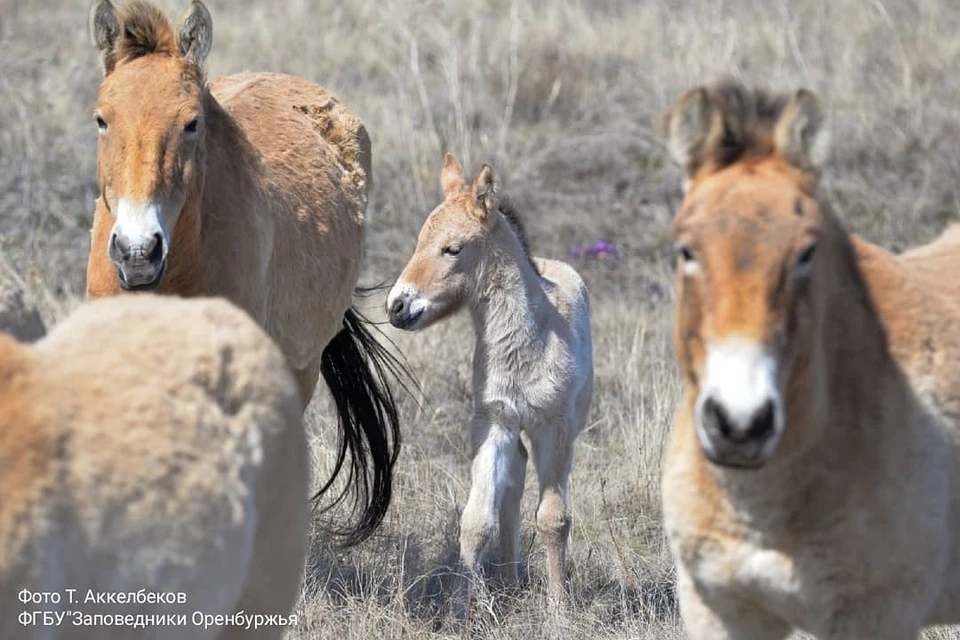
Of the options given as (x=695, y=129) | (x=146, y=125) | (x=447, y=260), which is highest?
(x=695, y=129)

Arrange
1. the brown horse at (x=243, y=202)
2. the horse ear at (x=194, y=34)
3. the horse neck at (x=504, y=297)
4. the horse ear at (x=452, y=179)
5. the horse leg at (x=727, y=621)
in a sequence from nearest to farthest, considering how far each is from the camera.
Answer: the horse leg at (x=727, y=621) < the brown horse at (x=243, y=202) < the horse ear at (x=194, y=34) < the horse neck at (x=504, y=297) < the horse ear at (x=452, y=179)

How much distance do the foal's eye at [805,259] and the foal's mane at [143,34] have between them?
2.92 metres

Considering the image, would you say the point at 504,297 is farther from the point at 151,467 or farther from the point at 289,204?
the point at 151,467

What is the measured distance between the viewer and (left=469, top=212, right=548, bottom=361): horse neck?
628 cm

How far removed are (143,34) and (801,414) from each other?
306cm

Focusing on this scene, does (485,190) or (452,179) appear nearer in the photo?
(485,190)

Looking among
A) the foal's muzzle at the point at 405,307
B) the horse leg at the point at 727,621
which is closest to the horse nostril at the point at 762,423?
the horse leg at the point at 727,621

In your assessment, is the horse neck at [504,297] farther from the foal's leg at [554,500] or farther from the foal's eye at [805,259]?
the foal's eye at [805,259]

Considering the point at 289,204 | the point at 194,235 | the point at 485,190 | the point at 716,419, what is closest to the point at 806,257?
the point at 716,419

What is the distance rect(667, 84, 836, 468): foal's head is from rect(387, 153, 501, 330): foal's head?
3.04 m

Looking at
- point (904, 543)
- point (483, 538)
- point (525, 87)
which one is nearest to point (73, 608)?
point (904, 543)

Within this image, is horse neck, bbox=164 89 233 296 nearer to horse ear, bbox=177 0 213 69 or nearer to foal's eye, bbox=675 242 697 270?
horse ear, bbox=177 0 213 69

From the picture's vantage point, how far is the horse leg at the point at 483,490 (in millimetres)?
5676

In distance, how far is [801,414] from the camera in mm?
3201
